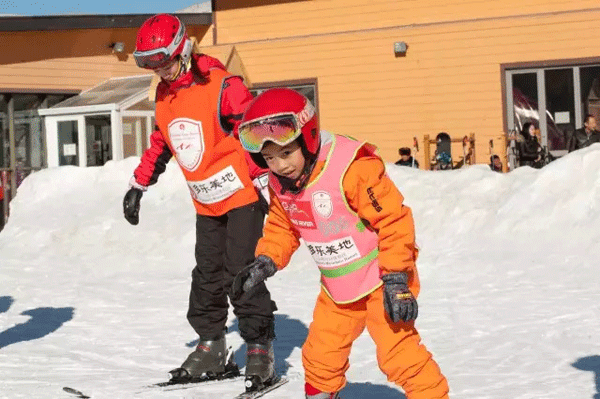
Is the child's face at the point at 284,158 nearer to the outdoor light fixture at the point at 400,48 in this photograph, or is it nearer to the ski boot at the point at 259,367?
the ski boot at the point at 259,367

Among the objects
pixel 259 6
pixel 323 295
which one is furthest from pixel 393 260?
pixel 259 6

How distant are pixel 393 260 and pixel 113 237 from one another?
1308 cm

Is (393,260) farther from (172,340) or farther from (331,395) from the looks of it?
(172,340)

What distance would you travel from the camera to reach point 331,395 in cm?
531

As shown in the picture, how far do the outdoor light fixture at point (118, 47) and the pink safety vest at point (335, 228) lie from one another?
25.7m

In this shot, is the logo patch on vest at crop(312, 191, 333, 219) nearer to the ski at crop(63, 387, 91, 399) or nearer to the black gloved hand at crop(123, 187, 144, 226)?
the ski at crop(63, 387, 91, 399)

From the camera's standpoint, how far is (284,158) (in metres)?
5.12

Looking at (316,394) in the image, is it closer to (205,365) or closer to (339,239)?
(339,239)

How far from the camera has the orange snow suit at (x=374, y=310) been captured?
A: 16.4 feet

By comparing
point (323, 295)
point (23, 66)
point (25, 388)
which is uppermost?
point (23, 66)

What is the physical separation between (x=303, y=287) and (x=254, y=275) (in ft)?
25.6

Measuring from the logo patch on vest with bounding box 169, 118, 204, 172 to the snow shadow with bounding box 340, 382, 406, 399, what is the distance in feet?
5.21

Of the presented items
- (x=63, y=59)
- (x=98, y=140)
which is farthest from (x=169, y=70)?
(x=63, y=59)

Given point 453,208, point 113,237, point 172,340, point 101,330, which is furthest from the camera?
point 113,237
